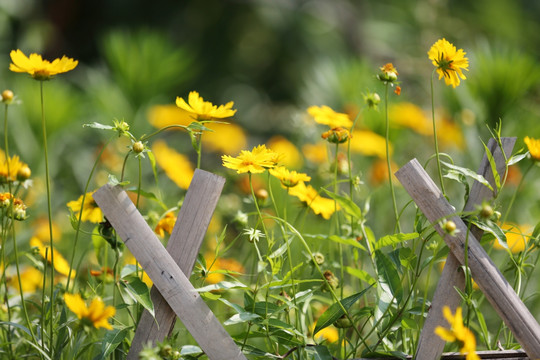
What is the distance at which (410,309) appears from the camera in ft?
2.29

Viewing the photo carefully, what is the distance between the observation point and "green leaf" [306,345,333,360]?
665 mm

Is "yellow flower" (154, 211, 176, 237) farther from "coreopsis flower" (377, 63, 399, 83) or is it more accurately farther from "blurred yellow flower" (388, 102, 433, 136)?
"blurred yellow flower" (388, 102, 433, 136)

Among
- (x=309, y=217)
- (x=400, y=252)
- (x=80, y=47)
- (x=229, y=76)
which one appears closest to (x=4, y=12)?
(x=80, y=47)

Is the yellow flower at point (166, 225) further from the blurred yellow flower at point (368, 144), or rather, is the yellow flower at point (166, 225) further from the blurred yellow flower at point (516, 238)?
the blurred yellow flower at point (368, 144)

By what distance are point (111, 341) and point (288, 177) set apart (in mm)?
256

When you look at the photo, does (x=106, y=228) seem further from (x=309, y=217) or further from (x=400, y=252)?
(x=309, y=217)

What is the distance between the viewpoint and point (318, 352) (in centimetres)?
67

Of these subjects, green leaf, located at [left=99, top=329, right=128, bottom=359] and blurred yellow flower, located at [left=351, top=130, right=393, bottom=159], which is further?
blurred yellow flower, located at [left=351, top=130, right=393, bottom=159]

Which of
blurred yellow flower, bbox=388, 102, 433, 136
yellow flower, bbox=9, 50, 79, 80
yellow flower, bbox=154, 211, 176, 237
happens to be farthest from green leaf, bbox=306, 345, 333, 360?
blurred yellow flower, bbox=388, 102, 433, 136

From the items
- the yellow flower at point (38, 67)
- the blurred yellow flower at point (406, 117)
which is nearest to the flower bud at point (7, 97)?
the yellow flower at point (38, 67)

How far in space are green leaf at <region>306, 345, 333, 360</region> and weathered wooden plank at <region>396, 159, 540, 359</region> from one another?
167 millimetres

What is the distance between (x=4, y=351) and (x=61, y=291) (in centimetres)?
9

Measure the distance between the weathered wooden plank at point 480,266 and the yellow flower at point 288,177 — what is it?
0.36 ft

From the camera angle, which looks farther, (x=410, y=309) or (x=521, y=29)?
(x=521, y=29)
